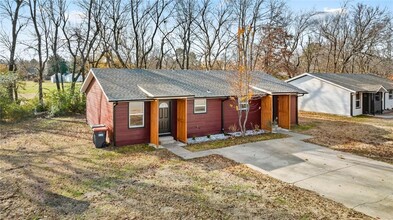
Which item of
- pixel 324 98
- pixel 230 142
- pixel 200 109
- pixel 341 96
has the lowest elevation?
pixel 230 142

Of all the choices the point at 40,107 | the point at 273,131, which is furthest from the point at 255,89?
the point at 40,107

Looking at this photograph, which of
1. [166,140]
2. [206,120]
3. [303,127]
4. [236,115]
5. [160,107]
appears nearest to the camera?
[166,140]

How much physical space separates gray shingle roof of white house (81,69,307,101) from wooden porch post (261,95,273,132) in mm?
531

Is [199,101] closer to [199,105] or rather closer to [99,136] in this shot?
[199,105]

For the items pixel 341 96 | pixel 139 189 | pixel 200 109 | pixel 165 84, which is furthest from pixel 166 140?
pixel 341 96

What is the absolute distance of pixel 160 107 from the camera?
Result: 1378 cm

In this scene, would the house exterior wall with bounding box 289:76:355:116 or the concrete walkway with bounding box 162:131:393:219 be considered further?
the house exterior wall with bounding box 289:76:355:116

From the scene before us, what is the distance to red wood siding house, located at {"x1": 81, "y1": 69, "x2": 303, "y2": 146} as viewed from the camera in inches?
490

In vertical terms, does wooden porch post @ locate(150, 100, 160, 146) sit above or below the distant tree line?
below

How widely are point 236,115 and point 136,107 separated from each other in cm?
612

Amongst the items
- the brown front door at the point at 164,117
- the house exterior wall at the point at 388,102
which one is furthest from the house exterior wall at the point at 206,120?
the house exterior wall at the point at 388,102

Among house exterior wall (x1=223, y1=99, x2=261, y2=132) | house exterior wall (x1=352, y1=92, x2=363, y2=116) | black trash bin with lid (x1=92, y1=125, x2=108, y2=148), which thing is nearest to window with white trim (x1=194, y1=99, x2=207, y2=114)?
house exterior wall (x1=223, y1=99, x2=261, y2=132)

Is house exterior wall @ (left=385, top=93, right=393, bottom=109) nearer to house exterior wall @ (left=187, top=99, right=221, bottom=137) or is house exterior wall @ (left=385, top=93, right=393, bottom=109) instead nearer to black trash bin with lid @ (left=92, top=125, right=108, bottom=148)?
house exterior wall @ (left=187, top=99, right=221, bottom=137)

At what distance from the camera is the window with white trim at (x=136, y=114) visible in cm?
1269
